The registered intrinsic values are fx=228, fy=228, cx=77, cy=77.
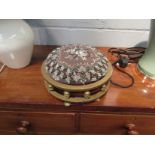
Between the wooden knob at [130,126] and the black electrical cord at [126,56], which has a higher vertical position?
the black electrical cord at [126,56]

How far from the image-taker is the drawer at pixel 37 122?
2.31ft

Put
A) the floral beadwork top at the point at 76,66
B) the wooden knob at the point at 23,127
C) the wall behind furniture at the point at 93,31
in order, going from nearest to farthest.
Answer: the floral beadwork top at the point at 76,66, the wooden knob at the point at 23,127, the wall behind furniture at the point at 93,31

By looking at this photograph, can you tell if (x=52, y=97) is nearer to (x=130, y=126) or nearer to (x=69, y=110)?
(x=69, y=110)

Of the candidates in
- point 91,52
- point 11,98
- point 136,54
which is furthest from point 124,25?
point 11,98

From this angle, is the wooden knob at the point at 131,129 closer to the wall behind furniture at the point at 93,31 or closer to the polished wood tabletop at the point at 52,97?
the polished wood tabletop at the point at 52,97

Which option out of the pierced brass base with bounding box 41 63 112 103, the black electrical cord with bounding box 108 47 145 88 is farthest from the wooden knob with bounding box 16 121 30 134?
the black electrical cord with bounding box 108 47 145 88

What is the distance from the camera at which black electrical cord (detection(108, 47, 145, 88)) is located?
763 mm

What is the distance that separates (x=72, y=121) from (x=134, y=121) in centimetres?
19

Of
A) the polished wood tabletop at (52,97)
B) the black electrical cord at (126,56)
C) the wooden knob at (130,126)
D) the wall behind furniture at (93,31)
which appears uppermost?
the wall behind furniture at (93,31)

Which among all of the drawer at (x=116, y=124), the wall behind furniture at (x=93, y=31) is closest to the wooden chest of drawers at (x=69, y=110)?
the drawer at (x=116, y=124)

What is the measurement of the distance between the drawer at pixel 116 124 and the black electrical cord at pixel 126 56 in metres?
0.11

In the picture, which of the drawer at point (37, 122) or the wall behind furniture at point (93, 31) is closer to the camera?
the drawer at point (37, 122)
